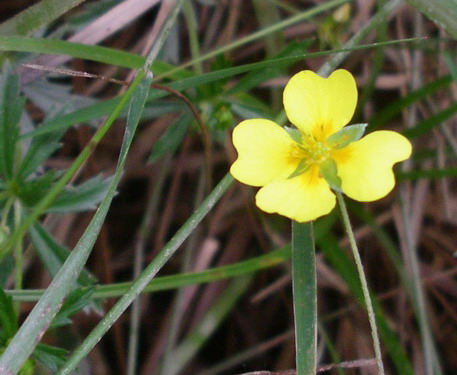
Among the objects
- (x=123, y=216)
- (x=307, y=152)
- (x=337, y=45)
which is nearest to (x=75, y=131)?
(x=123, y=216)

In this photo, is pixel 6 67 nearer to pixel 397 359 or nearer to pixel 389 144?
pixel 389 144

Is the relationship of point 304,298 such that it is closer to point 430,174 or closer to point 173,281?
point 173,281

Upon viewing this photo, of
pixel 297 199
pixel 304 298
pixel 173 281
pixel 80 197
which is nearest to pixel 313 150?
pixel 297 199

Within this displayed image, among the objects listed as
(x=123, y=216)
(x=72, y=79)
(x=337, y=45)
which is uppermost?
→ (x=72, y=79)

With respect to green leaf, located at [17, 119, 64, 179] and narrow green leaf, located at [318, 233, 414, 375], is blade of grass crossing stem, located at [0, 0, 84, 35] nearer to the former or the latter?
green leaf, located at [17, 119, 64, 179]

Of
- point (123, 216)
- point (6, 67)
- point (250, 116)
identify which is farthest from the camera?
point (123, 216)

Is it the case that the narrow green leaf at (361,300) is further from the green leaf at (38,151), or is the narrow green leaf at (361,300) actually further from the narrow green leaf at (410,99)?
the green leaf at (38,151)

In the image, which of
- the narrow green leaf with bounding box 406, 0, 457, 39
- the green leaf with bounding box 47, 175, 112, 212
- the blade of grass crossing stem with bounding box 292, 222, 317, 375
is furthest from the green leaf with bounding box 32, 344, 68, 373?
the narrow green leaf with bounding box 406, 0, 457, 39
